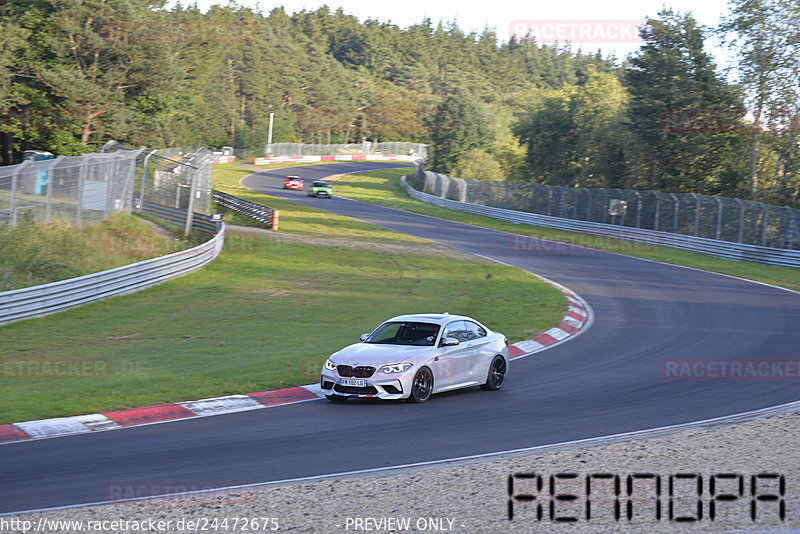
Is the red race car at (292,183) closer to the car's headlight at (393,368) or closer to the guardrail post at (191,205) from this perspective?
the guardrail post at (191,205)

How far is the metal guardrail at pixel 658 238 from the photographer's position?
1341 inches

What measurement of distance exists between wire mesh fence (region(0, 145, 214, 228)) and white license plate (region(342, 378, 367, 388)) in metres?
13.1

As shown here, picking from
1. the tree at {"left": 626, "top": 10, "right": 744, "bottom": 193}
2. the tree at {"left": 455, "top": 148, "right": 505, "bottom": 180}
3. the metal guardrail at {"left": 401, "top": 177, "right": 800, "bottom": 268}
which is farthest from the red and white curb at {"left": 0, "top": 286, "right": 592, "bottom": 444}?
the tree at {"left": 455, "top": 148, "right": 505, "bottom": 180}

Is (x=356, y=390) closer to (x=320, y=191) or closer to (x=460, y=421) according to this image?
(x=460, y=421)

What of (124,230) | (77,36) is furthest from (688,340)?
(77,36)

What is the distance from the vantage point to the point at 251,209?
46719 mm

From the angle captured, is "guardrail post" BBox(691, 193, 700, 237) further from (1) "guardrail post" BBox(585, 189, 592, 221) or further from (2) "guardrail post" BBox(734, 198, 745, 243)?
(1) "guardrail post" BBox(585, 189, 592, 221)

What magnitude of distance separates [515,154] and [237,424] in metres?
72.3

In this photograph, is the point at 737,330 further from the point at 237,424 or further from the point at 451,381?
the point at 237,424

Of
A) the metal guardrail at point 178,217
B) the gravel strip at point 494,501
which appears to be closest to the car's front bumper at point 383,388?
the gravel strip at point 494,501

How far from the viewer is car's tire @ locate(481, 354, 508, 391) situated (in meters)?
13.7

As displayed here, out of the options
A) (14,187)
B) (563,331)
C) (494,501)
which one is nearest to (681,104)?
(563,331)

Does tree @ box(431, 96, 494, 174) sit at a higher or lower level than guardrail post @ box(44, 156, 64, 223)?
higher

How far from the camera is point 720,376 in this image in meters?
14.6
